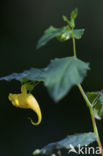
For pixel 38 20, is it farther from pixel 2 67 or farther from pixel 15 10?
pixel 2 67

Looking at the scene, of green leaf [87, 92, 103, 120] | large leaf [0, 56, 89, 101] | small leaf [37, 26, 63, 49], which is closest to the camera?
large leaf [0, 56, 89, 101]

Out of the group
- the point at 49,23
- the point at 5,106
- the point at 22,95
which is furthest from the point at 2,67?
the point at 22,95

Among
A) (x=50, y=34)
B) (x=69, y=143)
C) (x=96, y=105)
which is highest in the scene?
(x=50, y=34)

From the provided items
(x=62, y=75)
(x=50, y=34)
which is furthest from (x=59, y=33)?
(x=62, y=75)

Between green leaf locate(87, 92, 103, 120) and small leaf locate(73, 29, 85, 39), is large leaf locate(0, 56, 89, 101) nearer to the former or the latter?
small leaf locate(73, 29, 85, 39)

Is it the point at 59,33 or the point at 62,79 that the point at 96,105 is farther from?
the point at 62,79

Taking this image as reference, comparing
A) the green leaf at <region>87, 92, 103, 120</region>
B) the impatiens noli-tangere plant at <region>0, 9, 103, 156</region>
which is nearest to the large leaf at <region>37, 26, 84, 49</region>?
the impatiens noli-tangere plant at <region>0, 9, 103, 156</region>

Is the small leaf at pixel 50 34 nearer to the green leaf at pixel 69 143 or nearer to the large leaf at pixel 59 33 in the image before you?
the large leaf at pixel 59 33

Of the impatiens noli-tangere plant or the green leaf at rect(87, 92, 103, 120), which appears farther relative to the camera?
the green leaf at rect(87, 92, 103, 120)
